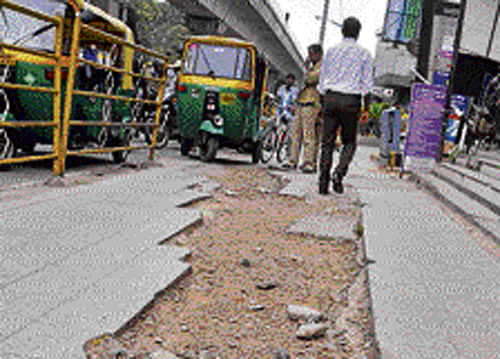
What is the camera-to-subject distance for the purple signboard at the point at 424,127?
1080cm

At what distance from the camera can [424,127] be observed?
10953 mm

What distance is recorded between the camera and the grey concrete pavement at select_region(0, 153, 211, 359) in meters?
2.22

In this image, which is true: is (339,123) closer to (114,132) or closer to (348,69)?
(348,69)

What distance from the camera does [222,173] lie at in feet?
27.5

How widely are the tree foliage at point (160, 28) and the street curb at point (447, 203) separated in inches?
649

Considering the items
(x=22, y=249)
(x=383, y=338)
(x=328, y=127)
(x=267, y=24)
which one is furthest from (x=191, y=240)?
(x=267, y=24)

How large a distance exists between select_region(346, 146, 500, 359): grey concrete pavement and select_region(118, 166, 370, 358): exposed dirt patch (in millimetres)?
225

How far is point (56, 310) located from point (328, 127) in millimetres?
4905

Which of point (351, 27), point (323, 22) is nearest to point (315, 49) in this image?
point (351, 27)

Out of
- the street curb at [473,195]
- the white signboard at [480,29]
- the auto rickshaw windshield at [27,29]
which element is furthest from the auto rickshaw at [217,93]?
the white signboard at [480,29]

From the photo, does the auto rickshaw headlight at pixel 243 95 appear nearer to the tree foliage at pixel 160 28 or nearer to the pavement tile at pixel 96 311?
the pavement tile at pixel 96 311

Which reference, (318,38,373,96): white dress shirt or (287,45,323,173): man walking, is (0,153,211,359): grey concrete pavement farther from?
(287,45,323,173): man walking

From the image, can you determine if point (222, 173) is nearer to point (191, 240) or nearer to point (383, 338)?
point (191, 240)

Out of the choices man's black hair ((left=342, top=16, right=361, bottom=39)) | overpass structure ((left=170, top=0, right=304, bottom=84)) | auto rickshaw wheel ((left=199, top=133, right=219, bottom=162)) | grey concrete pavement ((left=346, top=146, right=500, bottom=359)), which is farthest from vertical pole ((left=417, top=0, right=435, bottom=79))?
grey concrete pavement ((left=346, top=146, right=500, bottom=359))
